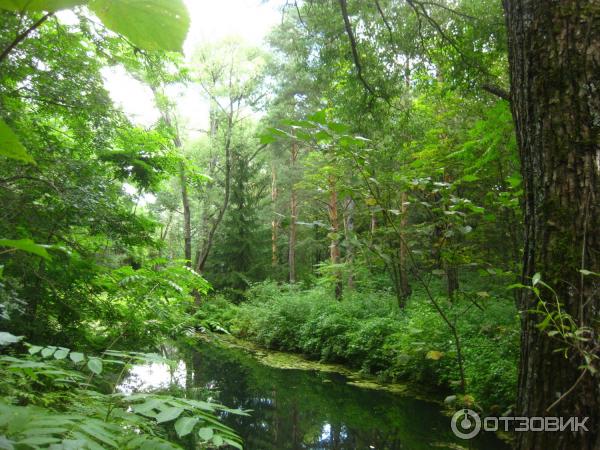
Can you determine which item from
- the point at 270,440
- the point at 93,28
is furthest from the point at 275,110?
the point at 270,440

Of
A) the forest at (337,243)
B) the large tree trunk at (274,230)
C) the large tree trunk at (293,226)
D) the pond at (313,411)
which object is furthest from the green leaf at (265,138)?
the large tree trunk at (274,230)

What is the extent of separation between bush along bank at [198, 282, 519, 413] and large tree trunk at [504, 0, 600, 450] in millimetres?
577

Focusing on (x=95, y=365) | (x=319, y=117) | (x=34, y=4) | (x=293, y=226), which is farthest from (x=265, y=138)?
(x=293, y=226)

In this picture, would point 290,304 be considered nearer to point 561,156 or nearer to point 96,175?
point 96,175

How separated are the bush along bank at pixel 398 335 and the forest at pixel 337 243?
55 millimetres

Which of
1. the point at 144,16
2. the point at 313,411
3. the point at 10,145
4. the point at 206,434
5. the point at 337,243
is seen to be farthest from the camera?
the point at 313,411

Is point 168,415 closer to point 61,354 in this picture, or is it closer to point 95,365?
point 95,365

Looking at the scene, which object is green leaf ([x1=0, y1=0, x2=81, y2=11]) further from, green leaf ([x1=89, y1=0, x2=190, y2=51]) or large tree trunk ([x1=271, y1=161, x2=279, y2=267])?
large tree trunk ([x1=271, y1=161, x2=279, y2=267])

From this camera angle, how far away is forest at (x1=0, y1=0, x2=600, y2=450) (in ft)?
4.19

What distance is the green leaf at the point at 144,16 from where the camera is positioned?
0.43m

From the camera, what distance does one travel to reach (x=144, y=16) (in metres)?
0.43

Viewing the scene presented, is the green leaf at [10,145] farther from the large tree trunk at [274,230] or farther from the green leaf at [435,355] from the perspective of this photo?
the large tree trunk at [274,230]

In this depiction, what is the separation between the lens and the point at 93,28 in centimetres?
434

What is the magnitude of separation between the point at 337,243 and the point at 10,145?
6.79 feet
